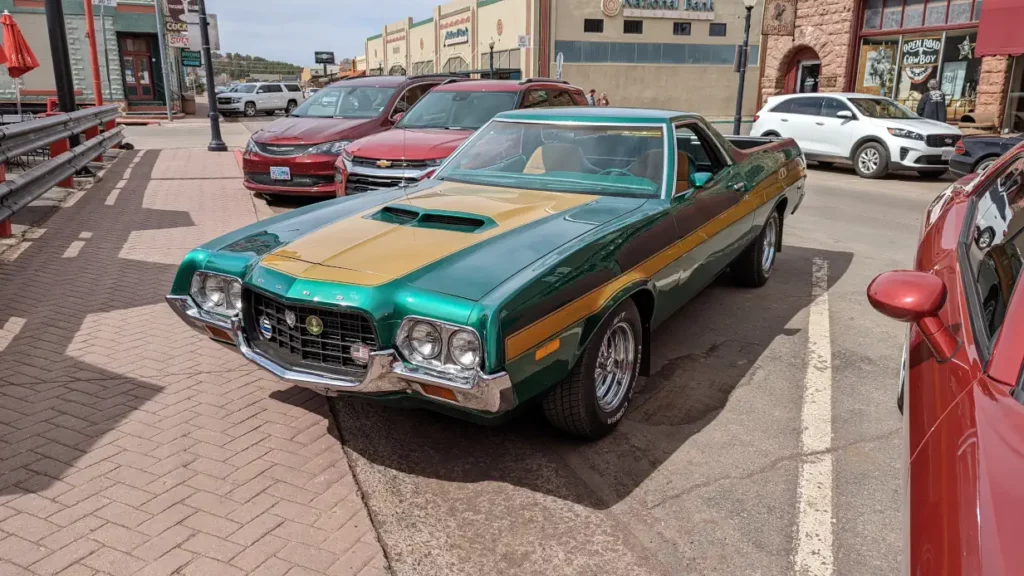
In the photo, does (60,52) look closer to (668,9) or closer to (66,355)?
(66,355)

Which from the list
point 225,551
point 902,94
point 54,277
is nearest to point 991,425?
point 225,551

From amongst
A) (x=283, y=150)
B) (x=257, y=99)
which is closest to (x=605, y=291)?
(x=283, y=150)

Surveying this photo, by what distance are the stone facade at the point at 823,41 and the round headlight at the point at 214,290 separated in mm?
22253

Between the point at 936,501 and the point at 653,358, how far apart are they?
311 centimetres

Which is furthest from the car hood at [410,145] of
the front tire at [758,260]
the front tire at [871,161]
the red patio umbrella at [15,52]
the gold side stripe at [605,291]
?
the red patio umbrella at [15,52]

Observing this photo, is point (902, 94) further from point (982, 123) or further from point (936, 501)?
point (936, 501)

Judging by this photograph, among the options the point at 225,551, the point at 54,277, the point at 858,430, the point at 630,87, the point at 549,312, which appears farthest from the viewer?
the point at 630,87

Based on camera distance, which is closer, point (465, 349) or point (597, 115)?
point (465, 349)

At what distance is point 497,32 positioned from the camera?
43781mm

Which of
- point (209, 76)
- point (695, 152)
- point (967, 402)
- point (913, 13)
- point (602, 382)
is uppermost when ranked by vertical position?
point (913, 13)

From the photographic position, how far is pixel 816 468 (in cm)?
362

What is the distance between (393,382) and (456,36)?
161ft

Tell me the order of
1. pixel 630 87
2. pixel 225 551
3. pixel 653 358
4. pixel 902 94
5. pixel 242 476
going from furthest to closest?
pixel 630 87 < pixel 902 94 < pixel 653 358 < pixel 242 476 < pixel 225 551

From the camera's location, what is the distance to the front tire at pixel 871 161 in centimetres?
1409
